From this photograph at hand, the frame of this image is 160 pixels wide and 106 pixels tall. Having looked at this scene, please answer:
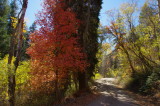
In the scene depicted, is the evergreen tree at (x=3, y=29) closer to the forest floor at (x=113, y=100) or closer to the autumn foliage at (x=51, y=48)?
the autumn foliage at (x=51, y=48)

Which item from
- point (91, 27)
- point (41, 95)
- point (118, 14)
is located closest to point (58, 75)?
point (41, 95)

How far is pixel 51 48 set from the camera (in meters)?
7.71

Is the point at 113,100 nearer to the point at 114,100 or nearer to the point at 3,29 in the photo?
the point at 114,100

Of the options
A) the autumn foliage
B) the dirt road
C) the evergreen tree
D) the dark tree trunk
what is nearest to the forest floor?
the dirt road

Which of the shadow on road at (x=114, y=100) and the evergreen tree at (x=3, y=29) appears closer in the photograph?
the shadow on road at (x=114, y=100)

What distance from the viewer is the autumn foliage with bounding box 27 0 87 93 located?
295 inches

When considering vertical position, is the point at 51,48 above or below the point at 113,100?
above

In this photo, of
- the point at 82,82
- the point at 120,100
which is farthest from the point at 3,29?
the point at 120,100

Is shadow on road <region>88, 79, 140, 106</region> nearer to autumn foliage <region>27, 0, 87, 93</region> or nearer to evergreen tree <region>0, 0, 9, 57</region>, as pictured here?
autumn foliage <region>27, 0, 87, 93</region>

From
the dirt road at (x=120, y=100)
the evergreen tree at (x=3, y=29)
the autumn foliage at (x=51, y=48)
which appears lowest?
the dirt road at (x=120, y=100)

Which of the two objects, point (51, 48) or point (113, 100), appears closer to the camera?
point (51, 48)

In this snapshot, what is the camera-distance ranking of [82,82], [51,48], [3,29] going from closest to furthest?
1. [51,48]
2. [82,82]
3. [3,29]

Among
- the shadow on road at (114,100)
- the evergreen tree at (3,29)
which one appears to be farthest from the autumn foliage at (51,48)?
the evergreen tree at (3,29)

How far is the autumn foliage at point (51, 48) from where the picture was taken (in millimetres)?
7496
